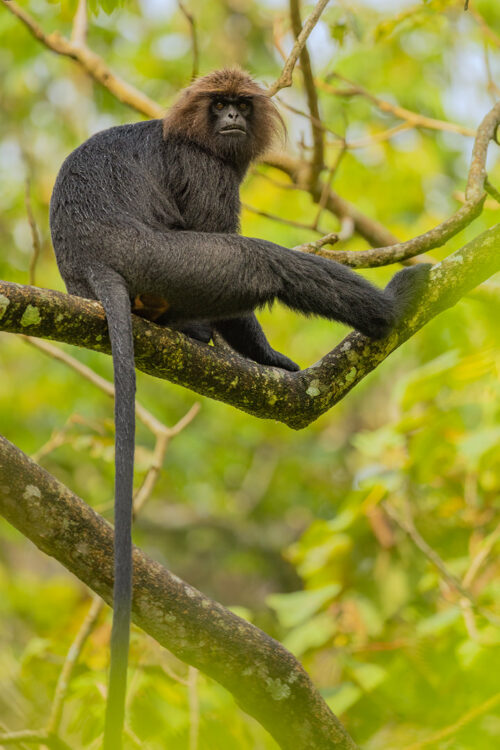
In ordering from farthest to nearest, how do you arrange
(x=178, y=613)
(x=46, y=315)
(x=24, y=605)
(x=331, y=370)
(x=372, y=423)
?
1. (x=372, y=423)
2. (x=24, y=605)
3. (x=331, y=370)
4. (x=178, y=613)
5. (x=46, y=315)

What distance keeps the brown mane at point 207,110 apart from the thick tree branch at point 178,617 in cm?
197

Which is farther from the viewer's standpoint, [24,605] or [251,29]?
[251,29]

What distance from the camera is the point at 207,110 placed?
15.2ft

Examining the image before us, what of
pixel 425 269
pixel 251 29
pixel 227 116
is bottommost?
pixel 425 269

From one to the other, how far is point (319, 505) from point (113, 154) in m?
8.72

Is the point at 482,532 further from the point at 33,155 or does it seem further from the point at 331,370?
the point at 33,155

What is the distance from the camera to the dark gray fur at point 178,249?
12.5ft

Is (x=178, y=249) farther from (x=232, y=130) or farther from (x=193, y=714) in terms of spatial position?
(x=193, y=714)

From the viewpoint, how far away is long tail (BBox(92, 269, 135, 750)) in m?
2.29

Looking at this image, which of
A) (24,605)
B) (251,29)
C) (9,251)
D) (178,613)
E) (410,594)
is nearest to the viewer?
(178,613)

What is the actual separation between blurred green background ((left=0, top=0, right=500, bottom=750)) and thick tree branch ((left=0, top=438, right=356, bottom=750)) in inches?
11.1

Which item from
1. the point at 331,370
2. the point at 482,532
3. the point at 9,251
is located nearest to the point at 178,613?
the point at 331,370

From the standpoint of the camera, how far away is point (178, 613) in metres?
3.62

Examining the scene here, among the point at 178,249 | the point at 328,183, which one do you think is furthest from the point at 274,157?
the point at 178,249
